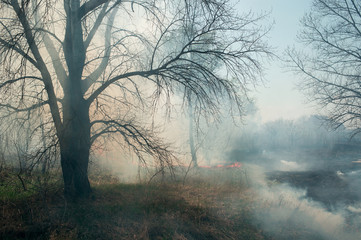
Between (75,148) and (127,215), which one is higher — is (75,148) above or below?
above

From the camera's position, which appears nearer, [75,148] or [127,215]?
[127,215]

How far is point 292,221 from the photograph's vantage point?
26.1ft

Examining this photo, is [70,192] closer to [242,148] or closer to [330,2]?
[330,2]

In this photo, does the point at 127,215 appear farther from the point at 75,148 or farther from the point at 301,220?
the point at 301,220

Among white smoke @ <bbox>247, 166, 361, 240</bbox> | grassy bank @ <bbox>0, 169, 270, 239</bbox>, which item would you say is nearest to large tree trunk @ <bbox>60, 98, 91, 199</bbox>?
grassy bank @ <bbox>0, 169, 270, 239</bbox>

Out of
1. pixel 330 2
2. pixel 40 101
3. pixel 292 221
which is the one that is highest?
pixel 330 2

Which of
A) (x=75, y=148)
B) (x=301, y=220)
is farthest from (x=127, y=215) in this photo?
(x=301, y=220)

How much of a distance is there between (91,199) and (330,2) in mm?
13542

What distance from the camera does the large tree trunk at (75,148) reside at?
21.0ft

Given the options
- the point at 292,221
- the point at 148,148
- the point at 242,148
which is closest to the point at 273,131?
the point at 242,148

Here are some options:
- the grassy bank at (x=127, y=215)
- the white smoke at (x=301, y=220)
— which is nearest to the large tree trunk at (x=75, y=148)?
the grassy bank at (x=127, y=215)

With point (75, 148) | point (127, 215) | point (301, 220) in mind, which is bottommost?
point (301, 220)

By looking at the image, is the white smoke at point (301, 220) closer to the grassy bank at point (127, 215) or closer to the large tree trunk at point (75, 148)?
the grassy bank at point (127, 215)

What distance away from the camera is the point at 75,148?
644 cm
